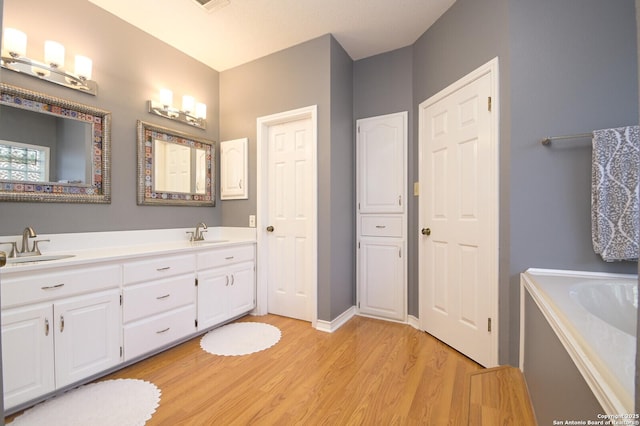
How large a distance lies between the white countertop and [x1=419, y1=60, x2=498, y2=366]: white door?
70.2 inches

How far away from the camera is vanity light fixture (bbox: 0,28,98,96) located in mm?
1739

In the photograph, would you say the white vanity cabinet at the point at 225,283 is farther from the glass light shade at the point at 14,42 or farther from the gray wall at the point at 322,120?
the glass light shade at the point at 14,42

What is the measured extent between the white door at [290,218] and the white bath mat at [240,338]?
35 cm

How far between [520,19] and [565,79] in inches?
18.2

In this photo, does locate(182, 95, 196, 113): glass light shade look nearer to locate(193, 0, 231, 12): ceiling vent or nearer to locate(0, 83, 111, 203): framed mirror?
locate(0, 83, 111, 203): framed mirror

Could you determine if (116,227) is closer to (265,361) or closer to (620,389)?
(265,361)

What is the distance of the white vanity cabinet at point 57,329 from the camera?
4.59 feet

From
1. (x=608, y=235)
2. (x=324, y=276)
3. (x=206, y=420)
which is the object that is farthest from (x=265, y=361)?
(x=608, y=235)

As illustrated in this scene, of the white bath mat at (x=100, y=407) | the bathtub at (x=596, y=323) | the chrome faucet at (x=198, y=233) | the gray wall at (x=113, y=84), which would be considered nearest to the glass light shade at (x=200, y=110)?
the gray wall at (x=113, y=84)

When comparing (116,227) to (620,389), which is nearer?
(620,389)

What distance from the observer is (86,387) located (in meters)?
1.67

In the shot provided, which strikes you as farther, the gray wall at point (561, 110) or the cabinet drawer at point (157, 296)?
the cabinet drawer at point (157, 296)

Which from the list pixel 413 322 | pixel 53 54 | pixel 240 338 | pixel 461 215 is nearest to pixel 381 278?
pixel 413 322

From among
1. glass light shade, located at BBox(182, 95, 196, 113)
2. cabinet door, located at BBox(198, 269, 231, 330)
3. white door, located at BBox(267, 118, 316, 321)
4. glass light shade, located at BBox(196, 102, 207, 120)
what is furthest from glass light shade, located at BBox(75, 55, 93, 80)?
cabinet door, located at BBox(198, 269, 231, 330)
